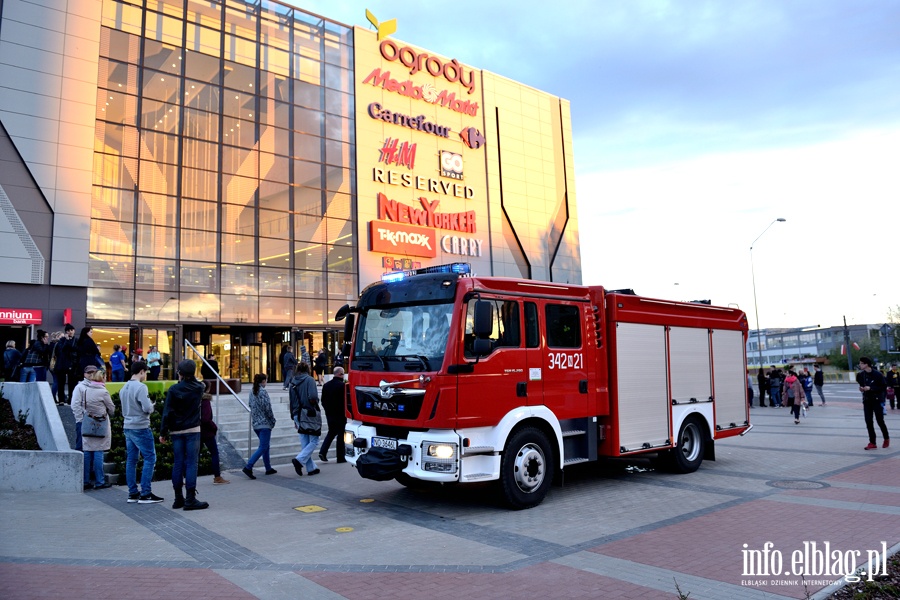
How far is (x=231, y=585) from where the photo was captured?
17.9 feet

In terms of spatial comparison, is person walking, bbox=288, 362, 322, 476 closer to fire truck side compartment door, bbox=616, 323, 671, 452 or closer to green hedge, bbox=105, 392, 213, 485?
green hedge, bbox=105, 392, 213, 485

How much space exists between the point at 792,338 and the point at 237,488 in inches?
6390

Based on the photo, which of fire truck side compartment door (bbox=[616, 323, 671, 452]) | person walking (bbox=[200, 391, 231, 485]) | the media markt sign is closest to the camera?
fire truck side compartment door (bbox=[616, 323, 671, 452])

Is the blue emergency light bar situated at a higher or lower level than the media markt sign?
lower

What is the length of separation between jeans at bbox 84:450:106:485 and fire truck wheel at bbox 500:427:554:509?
21.1ft

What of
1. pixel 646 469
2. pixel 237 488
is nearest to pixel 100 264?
pixel 237 488

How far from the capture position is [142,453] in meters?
9.02

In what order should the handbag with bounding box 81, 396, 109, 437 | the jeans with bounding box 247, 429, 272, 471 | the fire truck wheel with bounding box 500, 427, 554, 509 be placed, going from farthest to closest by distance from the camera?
the jeans with bounding box 247, 429, 272, 471 → the handbag with bounding box 81, 396, 109, 437 → the fire truck wheel with bounding box 500, 427, 554, 509

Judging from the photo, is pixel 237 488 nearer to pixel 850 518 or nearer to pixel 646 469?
pixel 646 469

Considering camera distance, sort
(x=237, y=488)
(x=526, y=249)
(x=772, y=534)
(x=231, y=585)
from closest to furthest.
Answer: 1. (x=231, y=585)
2. (x=772, y=534)
3. (x=237, y=488)
4. (x=526, y=249)

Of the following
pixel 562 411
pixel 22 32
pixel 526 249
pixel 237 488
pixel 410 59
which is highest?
pixel 410 59

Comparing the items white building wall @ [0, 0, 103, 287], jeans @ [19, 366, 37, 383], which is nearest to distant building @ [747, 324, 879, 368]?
white building wall @ [0, 0, 103, 287]

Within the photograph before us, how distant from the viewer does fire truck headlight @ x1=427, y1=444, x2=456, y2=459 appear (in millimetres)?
7699

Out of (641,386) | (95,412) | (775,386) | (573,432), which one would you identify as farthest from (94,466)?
(775,386)
